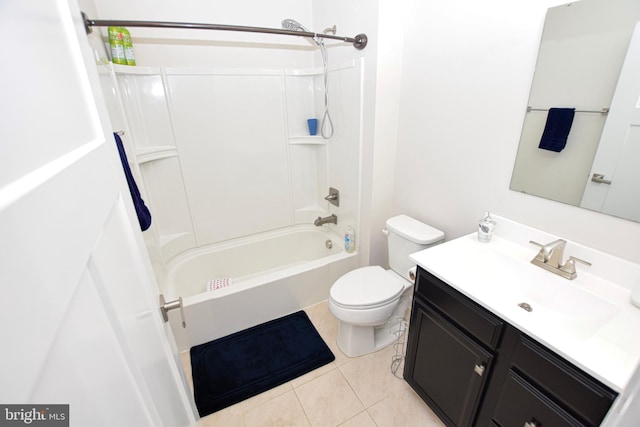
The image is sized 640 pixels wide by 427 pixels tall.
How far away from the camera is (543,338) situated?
34.4 inches

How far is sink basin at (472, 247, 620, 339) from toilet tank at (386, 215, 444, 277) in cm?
37

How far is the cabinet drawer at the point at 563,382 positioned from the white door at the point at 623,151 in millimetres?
626

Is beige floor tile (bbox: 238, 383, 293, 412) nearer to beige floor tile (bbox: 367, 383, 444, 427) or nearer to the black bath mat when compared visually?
the black bath mat

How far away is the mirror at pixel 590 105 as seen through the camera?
99cm

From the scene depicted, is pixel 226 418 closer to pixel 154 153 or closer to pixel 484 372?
pixel 484 372

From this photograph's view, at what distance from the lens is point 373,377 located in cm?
171

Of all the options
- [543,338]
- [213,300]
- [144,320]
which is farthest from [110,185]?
[213,300]

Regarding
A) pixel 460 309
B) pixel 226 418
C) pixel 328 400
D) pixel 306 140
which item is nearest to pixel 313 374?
pixel 328 400

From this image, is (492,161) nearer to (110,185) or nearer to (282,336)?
(110,185)

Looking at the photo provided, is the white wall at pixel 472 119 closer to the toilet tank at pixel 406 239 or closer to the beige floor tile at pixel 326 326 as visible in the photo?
the toilet tank at pixel 406 239

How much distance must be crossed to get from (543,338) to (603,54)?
1.01 m

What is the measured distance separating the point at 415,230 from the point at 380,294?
446 mm

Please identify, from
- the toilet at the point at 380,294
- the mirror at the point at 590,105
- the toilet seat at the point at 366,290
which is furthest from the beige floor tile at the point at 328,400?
the mirror at the point at 590,105

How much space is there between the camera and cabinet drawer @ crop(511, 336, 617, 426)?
0.77 m
